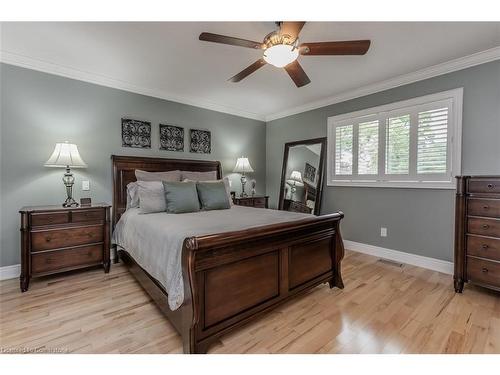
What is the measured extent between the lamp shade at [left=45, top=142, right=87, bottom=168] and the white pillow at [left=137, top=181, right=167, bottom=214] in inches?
28.7

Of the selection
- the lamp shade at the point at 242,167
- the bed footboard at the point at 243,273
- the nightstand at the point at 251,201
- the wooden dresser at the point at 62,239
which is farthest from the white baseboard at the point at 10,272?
the lamp shade at the point at 242,167

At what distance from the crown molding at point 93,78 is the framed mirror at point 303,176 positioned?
1571 millimetres

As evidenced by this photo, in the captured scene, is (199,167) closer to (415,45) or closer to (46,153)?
(46,153)

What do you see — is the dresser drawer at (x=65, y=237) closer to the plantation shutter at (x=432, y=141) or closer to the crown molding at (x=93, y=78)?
the crown molding at (x=93, y=78)

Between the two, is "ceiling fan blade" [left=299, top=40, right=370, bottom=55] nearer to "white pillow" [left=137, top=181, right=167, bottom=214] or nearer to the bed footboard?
the bed footboard

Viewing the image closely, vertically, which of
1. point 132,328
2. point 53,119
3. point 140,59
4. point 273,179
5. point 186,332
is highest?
point 140,59

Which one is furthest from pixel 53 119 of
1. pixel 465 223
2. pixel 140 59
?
pixel 465 223

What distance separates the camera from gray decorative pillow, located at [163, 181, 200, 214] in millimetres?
2701

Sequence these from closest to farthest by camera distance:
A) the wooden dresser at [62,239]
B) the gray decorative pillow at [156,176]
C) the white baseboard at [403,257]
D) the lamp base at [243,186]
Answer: the wooden dresser at [62,239], the white baseboard at [403,257], the gray decorative pillow at [156,176], the lamp base at [243,186]

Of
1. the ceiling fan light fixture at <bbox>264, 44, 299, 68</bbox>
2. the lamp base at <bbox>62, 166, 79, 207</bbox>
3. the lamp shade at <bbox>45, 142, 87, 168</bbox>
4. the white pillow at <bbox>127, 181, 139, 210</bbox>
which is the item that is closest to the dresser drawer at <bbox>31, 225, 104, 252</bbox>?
the lamp base at <bbox>62, 166, 79, 207</bbox>

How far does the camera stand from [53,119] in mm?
2828

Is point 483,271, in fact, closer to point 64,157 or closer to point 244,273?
point 244,273

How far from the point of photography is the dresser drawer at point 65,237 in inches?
96.2
